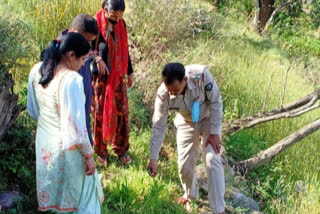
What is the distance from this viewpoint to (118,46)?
3.66m

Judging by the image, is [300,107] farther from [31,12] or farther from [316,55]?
[316,55]

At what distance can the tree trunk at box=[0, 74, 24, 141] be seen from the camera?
122 inches

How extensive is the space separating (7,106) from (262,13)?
999 cm

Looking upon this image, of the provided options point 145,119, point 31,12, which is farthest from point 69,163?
point 31,12

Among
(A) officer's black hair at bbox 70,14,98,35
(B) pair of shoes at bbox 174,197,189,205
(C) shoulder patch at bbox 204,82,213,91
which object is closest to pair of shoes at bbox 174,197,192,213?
(B) pair of shoes at bbox 174,197,189,205

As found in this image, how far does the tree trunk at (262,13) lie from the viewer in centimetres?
1170

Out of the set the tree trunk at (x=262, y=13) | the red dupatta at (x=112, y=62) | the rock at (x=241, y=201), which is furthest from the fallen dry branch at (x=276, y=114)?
the tree trunk at (x=262, y=13)

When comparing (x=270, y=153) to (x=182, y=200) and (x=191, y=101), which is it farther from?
(x=191, y=101)

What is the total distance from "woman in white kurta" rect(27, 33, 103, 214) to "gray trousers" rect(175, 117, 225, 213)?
3.18 ft

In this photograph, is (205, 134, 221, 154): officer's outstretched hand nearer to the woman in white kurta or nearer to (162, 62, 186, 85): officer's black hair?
(162, 62, 186, 85): officer's black hair

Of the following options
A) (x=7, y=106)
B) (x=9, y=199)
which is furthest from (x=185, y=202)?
(x=7, y=106)

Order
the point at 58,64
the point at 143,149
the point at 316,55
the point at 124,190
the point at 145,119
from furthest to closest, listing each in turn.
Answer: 1. the point at 316,55
2. the point at 145,119
3. the point at 143,149
4. the point at 124,190
5. the point at 58,64

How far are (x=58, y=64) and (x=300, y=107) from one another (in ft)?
11.7

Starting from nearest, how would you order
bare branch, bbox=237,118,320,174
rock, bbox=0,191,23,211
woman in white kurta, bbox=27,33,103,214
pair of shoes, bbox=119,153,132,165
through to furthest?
1. woman in white kurta, bbox=27,33,103,214
2. rock, bbox=0,191,23,211
3. pair of shoes, bbox=119,153,132,165
4. bare branch, bbox=237,118,320,174
